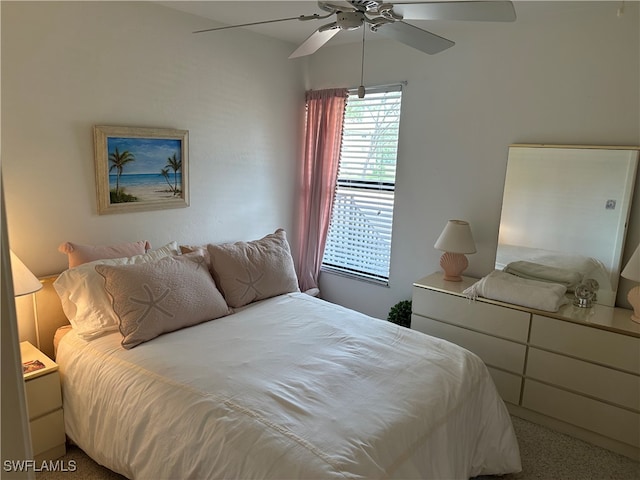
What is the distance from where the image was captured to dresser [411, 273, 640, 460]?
8.13 ft

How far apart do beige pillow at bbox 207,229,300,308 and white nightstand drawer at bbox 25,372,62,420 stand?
1012 mm

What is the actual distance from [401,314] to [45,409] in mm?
2380

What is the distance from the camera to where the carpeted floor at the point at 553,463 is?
225cm

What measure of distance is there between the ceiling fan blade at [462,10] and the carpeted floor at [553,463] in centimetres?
217

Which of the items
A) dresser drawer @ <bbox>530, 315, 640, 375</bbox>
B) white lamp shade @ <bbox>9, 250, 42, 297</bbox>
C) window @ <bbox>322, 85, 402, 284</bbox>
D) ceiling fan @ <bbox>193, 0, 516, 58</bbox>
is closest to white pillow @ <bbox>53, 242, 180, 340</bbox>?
white lamp shade @ <bbox>9, 250, 42, 297</bbox>

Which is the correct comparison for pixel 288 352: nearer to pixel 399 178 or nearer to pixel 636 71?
pixel 399 178

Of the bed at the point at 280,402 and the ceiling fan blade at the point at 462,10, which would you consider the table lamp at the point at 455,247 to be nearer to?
the bed at the point at 280,402

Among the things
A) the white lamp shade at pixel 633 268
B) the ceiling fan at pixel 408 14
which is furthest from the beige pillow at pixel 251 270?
the white lamp shade at pixel 633 268

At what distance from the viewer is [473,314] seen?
295cm

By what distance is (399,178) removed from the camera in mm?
3650

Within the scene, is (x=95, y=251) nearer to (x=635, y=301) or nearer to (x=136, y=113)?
(x=136, y=113)

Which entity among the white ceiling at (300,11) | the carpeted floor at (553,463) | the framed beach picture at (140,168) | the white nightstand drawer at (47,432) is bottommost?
the carpeted floor at (553,463)

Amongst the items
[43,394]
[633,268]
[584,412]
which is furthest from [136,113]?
[584,412]

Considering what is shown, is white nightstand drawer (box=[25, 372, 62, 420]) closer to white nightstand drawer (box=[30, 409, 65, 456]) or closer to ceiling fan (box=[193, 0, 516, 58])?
white nightstand drawer (box=[30, 409, 65, 456])
